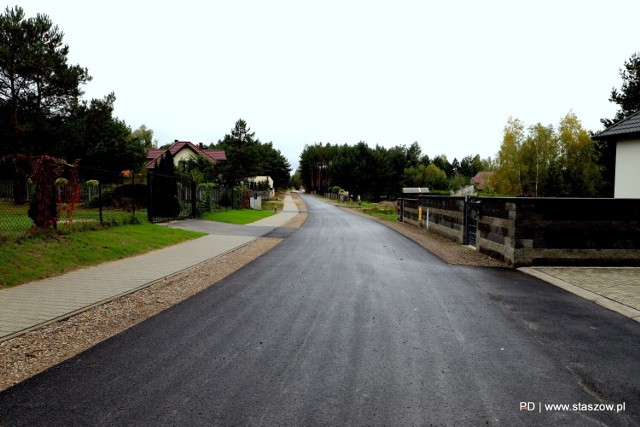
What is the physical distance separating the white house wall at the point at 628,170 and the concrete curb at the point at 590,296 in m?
9.19

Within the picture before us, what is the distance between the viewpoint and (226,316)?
17.9 ft

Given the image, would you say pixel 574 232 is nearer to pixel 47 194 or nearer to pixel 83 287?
pixel 83 287

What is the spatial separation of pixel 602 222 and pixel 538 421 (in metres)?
8.40

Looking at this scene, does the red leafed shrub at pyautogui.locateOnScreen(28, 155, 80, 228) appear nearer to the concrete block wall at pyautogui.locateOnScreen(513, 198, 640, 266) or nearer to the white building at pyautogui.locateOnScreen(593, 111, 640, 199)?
the concrete block wall at pyautogui.locateOnScreen(513, 198, 640, 266)

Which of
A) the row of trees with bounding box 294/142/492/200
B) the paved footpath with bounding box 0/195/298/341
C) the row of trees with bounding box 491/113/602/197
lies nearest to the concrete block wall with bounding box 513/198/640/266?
the paved footpath with bounding box 0/195/298/341

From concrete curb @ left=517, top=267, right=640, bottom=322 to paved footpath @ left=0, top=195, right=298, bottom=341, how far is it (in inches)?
297

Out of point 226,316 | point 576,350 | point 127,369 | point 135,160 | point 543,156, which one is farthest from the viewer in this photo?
point 543,156

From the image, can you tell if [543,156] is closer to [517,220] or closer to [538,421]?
[517,220]

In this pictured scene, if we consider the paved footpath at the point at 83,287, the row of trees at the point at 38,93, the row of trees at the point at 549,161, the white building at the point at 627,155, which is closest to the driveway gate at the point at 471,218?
the white building at the point at 627,155

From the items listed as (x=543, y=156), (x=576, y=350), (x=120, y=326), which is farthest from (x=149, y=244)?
(x=543, y=156)

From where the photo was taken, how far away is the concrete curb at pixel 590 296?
5.74 meters

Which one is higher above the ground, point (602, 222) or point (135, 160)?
point (135, 160)

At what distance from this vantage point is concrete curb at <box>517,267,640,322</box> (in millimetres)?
5738

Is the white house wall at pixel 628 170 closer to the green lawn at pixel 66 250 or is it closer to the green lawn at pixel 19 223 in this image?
the green lawn at pixel 66 250
